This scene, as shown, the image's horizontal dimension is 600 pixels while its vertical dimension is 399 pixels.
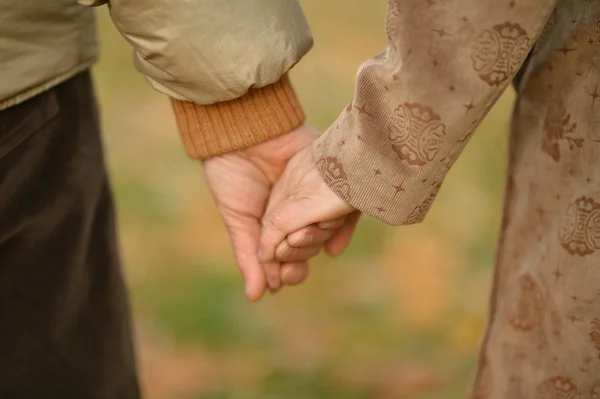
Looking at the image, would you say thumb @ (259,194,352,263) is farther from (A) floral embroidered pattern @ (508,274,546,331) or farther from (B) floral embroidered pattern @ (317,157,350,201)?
(A) floral embroidered pattern @ (508,274,546,331)

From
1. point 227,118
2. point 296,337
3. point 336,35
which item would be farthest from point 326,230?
point 336,35

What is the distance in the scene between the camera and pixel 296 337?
5.80 ft

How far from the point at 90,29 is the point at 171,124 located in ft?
5.35

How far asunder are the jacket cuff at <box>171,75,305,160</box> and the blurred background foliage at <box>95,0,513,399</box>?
2.44ft

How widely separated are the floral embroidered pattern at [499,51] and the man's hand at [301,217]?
0.22 metres

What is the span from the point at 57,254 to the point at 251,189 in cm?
26

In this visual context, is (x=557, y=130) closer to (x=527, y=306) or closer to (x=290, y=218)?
(x=527, y=306)

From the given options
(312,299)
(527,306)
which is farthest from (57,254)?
(312,299)

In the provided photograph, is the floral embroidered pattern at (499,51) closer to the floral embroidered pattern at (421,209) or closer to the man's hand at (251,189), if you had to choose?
the floral embroidered pattern at (421,209)

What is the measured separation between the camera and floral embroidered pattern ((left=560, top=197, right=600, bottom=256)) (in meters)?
0.75

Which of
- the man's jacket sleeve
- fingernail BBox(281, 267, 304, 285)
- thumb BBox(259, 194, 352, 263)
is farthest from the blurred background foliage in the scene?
the man's jacket sleeve

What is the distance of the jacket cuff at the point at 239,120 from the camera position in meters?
0.98

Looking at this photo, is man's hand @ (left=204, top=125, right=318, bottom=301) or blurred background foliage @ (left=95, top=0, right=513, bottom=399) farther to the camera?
blurred background foliage @ (left=95, top=0, right=513, bottom=399)

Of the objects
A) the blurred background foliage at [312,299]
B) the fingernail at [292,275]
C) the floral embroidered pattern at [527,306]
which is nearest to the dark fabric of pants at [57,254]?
the fingernail at [292,275]
